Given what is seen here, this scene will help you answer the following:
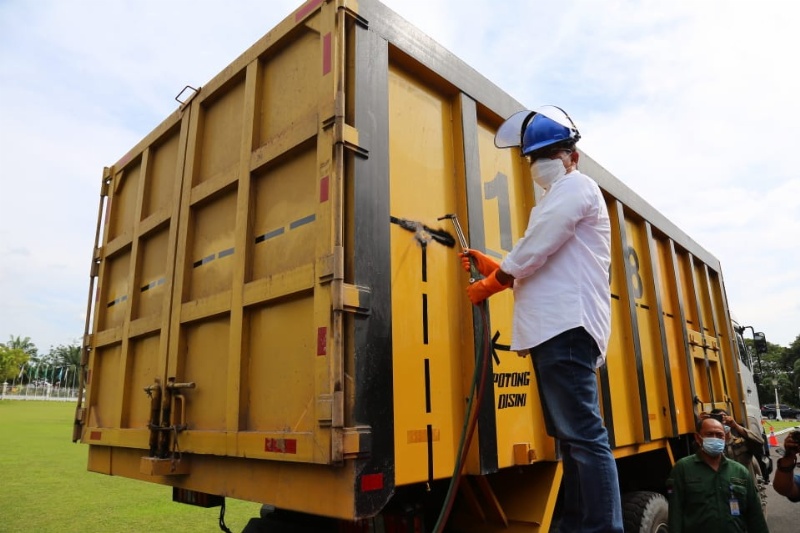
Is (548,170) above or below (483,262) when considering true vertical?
above

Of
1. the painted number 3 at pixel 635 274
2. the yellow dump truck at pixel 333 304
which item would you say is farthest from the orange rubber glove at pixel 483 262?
the painted number 3 at pixel 635 274

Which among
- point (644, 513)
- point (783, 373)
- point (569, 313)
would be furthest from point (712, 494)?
point (783, 373)

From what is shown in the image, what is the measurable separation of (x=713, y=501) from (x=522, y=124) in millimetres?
3127

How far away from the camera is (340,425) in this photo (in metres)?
2.01

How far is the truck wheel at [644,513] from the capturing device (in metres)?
3.64

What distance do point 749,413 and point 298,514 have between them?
6.40 meters

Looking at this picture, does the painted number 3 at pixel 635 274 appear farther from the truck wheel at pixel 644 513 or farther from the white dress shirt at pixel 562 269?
the white dress shirt at pixel 562 269

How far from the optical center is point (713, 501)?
3.85 m

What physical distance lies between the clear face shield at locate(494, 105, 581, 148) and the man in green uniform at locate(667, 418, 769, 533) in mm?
2800

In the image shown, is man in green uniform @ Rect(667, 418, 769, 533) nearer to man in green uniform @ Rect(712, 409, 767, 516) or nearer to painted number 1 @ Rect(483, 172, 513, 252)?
man in green uniform @ Rect(712, 409, 767, 516)

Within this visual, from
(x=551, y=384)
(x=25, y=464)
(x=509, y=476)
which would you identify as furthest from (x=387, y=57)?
(x=25, y=464)

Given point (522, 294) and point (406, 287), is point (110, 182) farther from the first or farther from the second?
point (522, 294)

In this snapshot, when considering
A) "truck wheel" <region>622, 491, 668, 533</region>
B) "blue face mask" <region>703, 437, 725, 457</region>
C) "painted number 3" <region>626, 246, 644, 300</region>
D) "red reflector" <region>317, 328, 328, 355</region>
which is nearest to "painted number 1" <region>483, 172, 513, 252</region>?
"red reflector" <region>317, 328, 328, 355</region>

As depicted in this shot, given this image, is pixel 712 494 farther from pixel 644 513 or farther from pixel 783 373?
pixel 783 373
